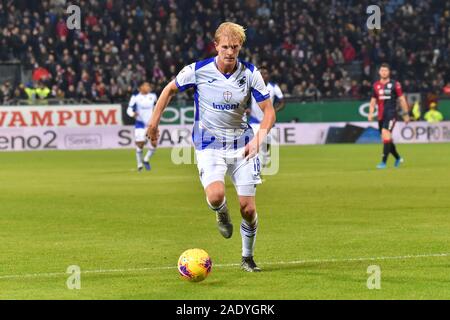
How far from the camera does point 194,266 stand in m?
9.91

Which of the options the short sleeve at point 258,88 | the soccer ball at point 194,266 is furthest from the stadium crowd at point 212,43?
the soccer ball at point 194,266

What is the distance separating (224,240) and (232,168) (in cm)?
258

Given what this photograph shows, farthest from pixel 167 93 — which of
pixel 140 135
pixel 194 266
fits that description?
pixel 140 135

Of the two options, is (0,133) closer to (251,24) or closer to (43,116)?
(43,116)

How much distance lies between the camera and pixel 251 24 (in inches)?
1837

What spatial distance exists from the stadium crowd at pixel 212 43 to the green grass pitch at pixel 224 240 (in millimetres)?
15285

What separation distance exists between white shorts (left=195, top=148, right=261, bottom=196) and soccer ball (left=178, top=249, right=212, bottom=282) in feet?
3.49

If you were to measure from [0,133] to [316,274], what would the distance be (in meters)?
30.2

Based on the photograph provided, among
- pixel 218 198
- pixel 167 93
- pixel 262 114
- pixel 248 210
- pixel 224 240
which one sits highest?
pixel 167 93

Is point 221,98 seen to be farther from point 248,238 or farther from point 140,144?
Result: point 140,144

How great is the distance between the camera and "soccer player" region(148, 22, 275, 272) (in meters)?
10.8

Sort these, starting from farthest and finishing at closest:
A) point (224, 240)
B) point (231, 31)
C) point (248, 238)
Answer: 1. point (224, 240)
2. point (248, 238)
3. point (231, 31)
